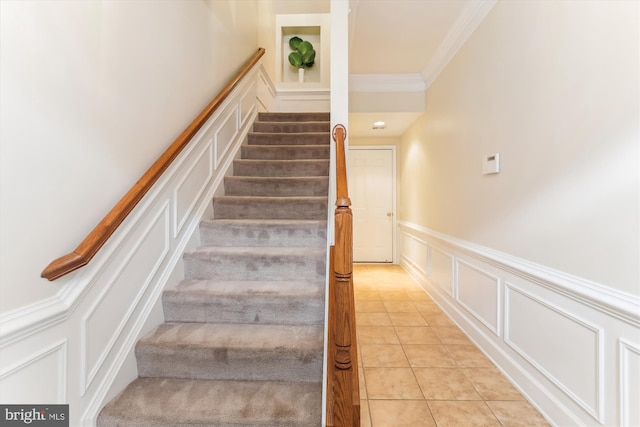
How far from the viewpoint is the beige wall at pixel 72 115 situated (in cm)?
92

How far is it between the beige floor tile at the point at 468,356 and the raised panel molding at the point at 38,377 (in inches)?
87.1

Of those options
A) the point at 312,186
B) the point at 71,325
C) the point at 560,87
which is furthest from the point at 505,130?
the point at 71,325

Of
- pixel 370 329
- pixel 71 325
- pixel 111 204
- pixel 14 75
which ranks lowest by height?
pixel 370 329

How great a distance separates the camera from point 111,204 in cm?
134

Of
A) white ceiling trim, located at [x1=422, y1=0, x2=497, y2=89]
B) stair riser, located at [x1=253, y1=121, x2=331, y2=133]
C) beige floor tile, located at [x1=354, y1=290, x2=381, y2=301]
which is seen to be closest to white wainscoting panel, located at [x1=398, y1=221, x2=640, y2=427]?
beige floor tile, located at [x1=354, y1=290, x2=381, y2=301]

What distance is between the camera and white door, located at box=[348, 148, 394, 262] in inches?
206

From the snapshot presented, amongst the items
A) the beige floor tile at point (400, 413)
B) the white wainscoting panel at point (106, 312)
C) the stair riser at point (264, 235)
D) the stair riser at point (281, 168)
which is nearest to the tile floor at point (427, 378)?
the beige floor tile at point (400, 413)

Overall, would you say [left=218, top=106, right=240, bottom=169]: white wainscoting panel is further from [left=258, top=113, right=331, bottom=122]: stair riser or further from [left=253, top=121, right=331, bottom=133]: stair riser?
[left=258, top=113, right=331, bottom=122]: stair riser

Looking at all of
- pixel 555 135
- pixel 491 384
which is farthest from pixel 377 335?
pixel 555 135

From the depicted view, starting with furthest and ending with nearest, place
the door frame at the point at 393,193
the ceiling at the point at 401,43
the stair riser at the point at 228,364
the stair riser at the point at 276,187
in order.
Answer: the door frame at the point at 393,193, the stair riser at the point at 276,187, the ceiling at the point at 401,43, the stair riser at the point at 228,364

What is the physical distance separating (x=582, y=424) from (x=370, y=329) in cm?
146

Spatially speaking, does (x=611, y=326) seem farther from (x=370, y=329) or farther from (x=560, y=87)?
(x=370, y=329)

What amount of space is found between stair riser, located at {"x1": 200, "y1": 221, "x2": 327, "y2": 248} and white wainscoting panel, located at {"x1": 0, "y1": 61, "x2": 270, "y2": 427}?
0.39ft

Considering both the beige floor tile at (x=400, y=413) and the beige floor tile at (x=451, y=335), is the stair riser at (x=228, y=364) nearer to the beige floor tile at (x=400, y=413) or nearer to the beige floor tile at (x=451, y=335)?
the beige floor tile at (x=400, y=413)
